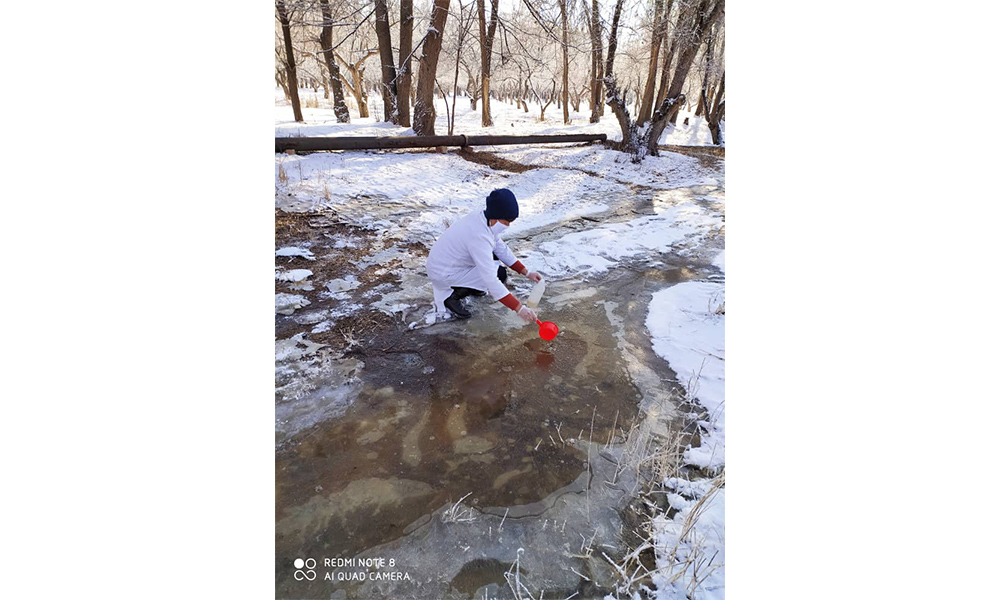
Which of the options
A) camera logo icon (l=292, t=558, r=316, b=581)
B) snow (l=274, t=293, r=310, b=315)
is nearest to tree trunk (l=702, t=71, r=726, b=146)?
snow (l=274, t=293, r=310, b=315)

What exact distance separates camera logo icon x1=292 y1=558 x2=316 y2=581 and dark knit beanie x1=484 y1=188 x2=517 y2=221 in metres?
1.82

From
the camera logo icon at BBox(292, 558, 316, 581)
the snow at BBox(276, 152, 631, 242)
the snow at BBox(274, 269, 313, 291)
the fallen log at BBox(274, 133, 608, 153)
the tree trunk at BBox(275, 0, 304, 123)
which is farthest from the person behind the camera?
the snow at BBox(276, 152, 631, 242)

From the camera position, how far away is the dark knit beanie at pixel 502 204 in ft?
8.57

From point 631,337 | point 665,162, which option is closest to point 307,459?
point 631,337

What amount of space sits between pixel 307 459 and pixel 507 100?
28.0 meters

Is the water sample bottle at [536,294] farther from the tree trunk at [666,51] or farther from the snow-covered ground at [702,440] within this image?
the tree trunk at [666,51]

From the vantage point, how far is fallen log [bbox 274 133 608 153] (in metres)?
3.78

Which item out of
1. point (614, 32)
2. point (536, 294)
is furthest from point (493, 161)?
point (536, 294)

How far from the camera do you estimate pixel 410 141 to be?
550 centimetres

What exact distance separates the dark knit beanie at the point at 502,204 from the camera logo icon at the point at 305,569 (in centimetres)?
182

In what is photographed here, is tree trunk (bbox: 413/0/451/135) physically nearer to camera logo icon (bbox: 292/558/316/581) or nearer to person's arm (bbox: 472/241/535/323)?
person's arm (bbox: 472/241/535/323)

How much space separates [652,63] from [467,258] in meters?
5.40

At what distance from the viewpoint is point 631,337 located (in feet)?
9.61

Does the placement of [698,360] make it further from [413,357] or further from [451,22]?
[451,22]
